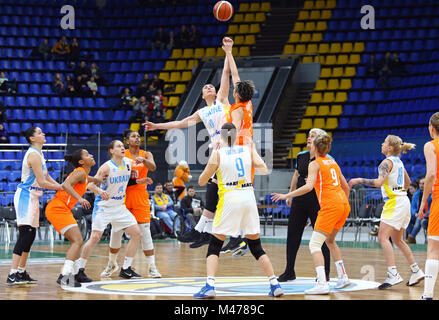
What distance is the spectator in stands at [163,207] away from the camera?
16469 mm

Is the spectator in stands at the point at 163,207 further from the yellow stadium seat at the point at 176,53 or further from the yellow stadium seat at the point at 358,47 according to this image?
the yellow stadium seat at the point at 358,47

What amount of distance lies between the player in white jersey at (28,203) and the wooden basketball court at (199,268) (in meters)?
0.26

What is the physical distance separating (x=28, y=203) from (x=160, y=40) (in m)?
19.7

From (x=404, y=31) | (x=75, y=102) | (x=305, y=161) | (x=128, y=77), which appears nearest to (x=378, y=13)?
(x=404, y=31)

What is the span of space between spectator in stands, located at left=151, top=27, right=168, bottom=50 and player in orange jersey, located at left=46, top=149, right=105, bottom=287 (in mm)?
19378

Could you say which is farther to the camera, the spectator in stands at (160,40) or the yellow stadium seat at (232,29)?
the yellow stadium seat at (232,29)

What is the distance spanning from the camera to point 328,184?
7.60 meters

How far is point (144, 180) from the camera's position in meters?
9.10

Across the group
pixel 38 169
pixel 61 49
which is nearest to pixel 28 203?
pixel 38 169

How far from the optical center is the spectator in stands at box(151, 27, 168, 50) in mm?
27430

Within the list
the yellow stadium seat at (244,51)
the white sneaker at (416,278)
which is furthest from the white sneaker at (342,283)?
the yellow stadium seat at (244,51)

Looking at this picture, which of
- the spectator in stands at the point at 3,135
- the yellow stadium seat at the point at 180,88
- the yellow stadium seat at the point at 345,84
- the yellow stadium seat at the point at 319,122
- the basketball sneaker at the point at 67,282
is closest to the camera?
the basketball sneaker at the point at 67,282

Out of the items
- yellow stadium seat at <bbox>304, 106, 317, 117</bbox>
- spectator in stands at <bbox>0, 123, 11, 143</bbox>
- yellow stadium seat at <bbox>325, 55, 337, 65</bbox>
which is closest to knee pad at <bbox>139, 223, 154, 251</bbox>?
spectator in stands at <bbox>0, 123, 11, 143</bbox>

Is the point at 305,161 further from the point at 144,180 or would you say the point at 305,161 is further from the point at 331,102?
the point at 331,102
